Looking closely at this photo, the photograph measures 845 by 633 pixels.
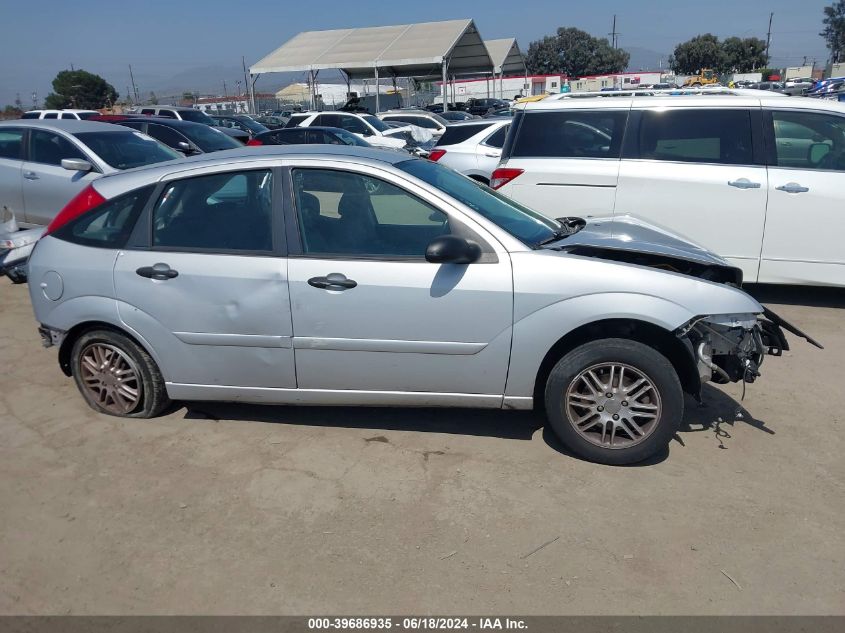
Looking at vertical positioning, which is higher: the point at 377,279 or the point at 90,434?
the point at 377,279

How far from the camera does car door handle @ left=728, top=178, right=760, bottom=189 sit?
611 centimetres

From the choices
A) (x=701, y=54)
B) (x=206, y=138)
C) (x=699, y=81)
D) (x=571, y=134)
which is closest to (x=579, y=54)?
(x=701, y=54)

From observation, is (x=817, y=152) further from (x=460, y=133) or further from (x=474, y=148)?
(x=460, y=133)

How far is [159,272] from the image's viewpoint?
396 centimetres

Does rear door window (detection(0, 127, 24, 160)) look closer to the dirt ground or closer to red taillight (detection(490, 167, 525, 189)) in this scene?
the dirt ground

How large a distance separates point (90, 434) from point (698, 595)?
11.7 feet

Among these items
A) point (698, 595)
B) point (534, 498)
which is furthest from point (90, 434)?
point (698, 595)

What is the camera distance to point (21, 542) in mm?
3236

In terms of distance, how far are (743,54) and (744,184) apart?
275 feet

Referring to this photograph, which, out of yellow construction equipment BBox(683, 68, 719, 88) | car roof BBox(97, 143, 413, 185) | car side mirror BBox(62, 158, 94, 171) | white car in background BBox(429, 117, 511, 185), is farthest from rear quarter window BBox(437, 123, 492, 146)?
yellow construction equipment BBox(683, 68, 719, 88)

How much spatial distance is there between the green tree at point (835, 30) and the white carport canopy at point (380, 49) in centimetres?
7419

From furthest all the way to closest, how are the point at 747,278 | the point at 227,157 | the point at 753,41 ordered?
the point at 753,41 < the point at 747,278 < the point at 227,157

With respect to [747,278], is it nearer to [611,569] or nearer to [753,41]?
[611,569]

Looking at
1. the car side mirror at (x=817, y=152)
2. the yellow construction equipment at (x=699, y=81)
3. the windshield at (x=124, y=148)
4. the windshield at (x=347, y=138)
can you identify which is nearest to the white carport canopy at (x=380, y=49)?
the yellow construction equipment at (x=699, y=81)
